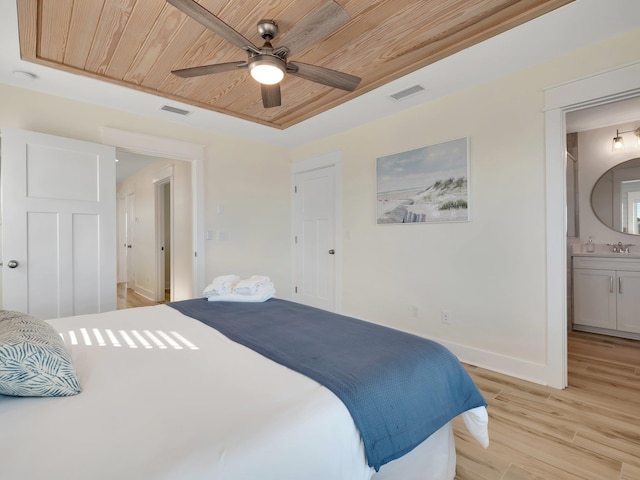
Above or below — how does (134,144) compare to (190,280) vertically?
above

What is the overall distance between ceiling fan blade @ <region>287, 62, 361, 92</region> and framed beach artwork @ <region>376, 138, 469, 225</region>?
4.01 ft

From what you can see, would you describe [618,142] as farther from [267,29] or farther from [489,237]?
[267,29]

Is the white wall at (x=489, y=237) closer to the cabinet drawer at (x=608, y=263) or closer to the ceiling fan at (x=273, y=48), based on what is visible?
the ceiling fan at (x=273, y=48)

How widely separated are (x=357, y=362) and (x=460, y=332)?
1.99 meters

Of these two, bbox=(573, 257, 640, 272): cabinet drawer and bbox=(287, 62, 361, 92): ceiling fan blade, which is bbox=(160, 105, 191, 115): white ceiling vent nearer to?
bbox=(287, 62, 361, 92): ceiling fan blade

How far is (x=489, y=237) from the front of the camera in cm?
263

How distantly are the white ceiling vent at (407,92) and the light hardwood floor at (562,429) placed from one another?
2.41 meters

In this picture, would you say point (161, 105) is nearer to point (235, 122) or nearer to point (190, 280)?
point (235, 122)

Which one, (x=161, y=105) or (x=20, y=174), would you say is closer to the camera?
(x=20, y=174)

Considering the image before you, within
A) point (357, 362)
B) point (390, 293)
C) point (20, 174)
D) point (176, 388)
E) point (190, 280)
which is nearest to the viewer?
point (176, 388)

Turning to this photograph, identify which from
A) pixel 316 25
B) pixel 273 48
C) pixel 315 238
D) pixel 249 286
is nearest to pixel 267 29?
pixel 273 48

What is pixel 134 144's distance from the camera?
125 inches

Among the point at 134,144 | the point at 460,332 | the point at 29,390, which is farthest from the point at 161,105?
the point at 460,332

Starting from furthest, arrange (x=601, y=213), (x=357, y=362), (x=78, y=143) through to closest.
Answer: (x=601, y=213)
(x=78, y=143)
(x=357, y=362)
